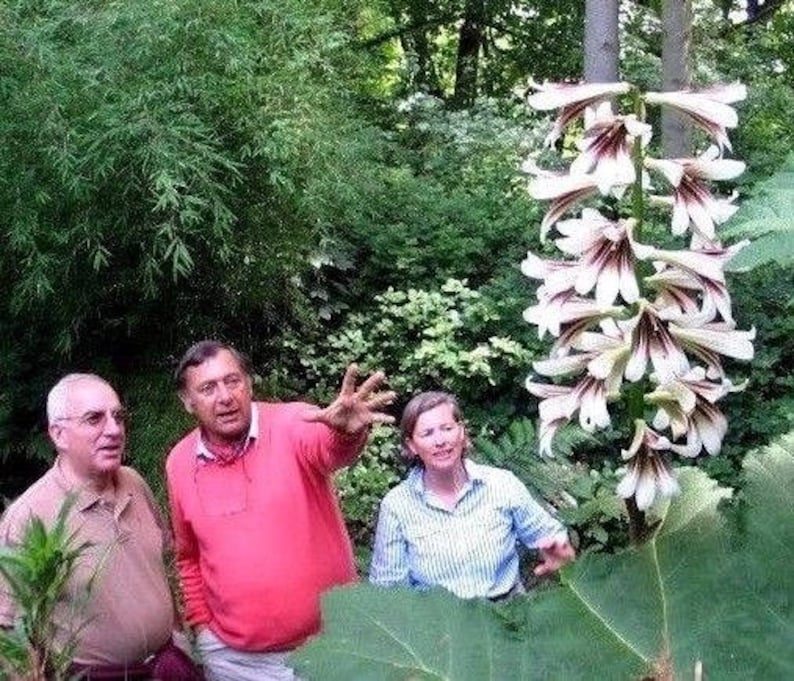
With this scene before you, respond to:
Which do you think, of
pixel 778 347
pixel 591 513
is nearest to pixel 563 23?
pixel 778 347

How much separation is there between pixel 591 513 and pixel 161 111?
269 centimetres

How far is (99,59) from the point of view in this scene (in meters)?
5.29

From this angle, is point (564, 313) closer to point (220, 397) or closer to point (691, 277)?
point (691, 277)

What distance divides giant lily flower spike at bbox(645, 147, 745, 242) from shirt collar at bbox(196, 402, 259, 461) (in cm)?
175

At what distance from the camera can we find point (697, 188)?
901 millimetres

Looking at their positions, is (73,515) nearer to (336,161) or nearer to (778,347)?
(336,161)

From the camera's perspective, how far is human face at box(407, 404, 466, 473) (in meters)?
2.67

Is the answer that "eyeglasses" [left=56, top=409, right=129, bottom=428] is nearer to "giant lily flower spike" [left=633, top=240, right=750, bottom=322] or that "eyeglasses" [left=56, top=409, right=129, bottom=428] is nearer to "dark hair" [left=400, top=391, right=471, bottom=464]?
"dark hair" [left=400, top=391, right=471, bottom=464]

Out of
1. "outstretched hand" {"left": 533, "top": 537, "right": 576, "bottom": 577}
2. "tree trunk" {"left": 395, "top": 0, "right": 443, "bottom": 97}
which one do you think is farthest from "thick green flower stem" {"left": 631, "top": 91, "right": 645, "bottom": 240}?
"tree trunk" {"left": 395, "top": 0, "right": 443, "bottom": 97}

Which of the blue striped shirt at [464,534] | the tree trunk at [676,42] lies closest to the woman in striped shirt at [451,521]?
the blue striped shirt at [464,534]

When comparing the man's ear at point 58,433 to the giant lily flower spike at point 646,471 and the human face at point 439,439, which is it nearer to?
the human face at point 439,439

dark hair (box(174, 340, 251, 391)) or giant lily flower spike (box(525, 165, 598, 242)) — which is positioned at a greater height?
giant lily flower spike (box(525, 165, 598, 242))

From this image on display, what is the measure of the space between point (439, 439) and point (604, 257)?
1.84m

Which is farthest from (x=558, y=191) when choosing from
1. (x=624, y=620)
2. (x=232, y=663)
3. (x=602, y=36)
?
(x=602, y=36)
